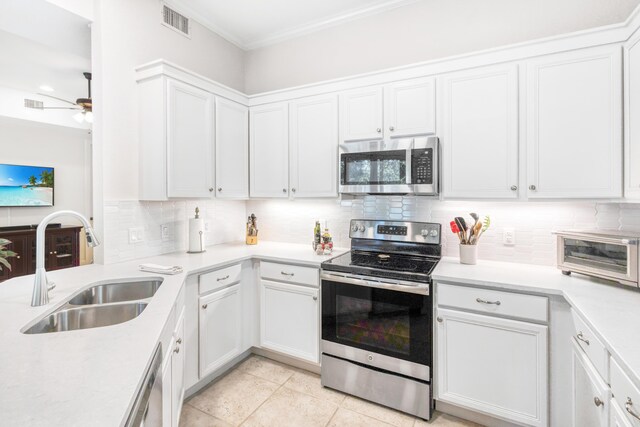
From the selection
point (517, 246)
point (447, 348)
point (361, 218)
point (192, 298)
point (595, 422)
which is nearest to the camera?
point (595, 422)

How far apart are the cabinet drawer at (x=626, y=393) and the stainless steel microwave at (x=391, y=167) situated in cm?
130

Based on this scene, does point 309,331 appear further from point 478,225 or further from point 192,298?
point 478,225

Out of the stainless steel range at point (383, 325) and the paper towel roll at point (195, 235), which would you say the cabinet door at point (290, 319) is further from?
→ the paper towel roll at point (195, 235)

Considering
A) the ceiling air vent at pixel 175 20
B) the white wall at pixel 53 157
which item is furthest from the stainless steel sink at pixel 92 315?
the white wall at pixel 53 157

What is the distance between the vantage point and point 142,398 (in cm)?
89

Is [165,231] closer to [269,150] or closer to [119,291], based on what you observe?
[119,291]

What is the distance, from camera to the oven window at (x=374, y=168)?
2.23 meters

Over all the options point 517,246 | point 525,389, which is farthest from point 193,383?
point 517,246

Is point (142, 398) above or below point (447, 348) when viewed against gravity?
above

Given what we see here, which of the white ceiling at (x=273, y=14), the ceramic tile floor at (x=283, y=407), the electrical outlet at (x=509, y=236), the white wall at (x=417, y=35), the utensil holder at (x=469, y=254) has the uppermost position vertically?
the white ceiling at (x=273, y=14)

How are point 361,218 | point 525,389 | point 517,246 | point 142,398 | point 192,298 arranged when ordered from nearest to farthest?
point 142,398, point 525,389, point 192,298, point 517,246, point 361,218

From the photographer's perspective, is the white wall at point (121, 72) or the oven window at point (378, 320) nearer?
the oven window at point (378, 320)

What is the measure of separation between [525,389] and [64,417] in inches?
81.5

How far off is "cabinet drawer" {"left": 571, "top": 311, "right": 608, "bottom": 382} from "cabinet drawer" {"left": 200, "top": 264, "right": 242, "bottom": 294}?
2102 mm
